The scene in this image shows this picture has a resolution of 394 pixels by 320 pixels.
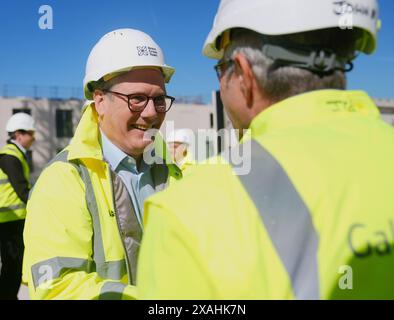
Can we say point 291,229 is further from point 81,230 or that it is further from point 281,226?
point 81,230

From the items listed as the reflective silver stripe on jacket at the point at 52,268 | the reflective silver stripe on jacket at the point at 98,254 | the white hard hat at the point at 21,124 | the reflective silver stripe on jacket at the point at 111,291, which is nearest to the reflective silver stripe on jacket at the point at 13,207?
the white hard hat at the point at 21,124

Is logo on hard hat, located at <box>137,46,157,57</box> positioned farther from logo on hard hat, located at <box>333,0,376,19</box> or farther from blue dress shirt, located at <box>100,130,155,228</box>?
logo on hard hat, located at <box>333,0,376,19</box>

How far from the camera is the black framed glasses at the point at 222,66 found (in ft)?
4.28

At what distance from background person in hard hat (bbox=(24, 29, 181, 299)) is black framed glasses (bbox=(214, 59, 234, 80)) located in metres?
0.84

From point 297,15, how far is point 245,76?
21 cm

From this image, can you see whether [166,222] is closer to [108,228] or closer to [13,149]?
[108,228]

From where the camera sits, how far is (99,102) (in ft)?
7.97

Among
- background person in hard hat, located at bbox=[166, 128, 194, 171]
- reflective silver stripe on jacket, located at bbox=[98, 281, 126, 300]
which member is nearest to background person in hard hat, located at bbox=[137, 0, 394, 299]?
reflective silver stripe on jacket, located at bbox=[98, 281, 126, 300]

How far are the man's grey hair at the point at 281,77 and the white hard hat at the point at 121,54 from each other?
4.09 ft

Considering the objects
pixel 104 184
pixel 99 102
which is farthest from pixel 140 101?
pixel 104 184

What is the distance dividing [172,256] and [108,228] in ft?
3.65

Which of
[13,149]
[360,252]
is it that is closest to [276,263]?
[360,252]

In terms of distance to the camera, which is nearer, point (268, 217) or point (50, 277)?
point (268, 217)

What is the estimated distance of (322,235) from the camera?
95 centimetres
